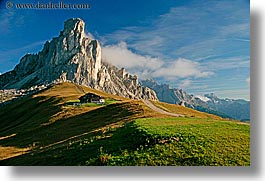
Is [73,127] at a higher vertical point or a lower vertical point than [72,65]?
lower

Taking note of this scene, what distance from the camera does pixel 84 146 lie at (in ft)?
45.9

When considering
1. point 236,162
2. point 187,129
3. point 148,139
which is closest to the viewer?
point 236,162

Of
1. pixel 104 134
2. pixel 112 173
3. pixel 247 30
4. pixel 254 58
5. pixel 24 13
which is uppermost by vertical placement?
pixel 24 13

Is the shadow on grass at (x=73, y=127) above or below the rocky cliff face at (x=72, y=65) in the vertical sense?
below

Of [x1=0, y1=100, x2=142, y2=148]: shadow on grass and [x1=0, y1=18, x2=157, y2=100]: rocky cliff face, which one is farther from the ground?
[x1=0, y1=18, x2=157, y2=100]: rocky cliff face

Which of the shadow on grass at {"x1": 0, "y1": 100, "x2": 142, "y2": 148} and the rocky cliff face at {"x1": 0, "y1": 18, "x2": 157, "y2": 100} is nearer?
the shadow on grass at {"x1": 0, "y1": 100, "x2": 142, "y2": 148}

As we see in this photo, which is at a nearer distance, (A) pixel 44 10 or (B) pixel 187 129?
(B) pixel 187 129

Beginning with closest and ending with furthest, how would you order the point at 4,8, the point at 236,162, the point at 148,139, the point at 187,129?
the point at 236,162, the point at 148,139, the point at 187,129, the point at 4,8

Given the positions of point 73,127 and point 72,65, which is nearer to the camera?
point 73,127

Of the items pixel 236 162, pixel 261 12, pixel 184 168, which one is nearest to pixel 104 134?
pixel 184 168

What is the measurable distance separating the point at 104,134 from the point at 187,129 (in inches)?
160

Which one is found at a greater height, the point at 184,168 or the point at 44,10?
the point at 44,10

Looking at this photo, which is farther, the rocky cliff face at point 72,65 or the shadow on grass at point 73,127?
the rocky cliff face at point 72,65

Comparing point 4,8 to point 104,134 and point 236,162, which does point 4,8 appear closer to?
point 104,134
